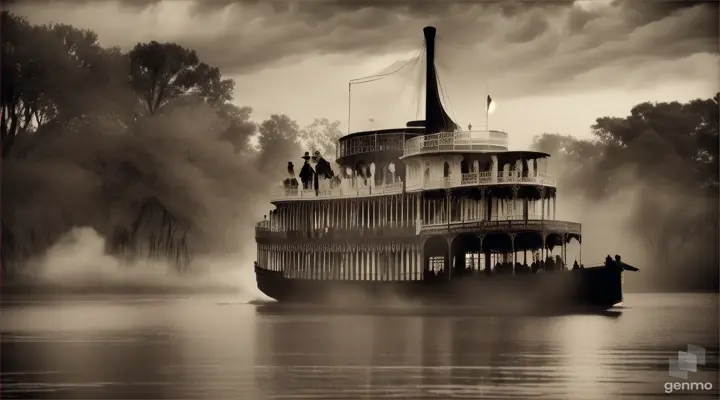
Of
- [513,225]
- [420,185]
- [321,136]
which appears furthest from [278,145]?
[513,225]

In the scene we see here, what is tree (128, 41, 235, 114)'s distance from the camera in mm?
37812

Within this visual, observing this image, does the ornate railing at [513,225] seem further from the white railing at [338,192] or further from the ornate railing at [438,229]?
the white railing at [338,192]

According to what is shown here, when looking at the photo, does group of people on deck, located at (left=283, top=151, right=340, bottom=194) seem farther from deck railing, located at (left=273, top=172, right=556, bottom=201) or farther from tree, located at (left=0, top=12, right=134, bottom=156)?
tree, located at (left=0, top=12, right=134, bottom=156)

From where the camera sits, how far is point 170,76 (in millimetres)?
39750

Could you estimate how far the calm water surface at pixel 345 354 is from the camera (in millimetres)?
17062

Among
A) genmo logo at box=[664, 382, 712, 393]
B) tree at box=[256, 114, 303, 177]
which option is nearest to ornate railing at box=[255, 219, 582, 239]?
tree at box=[256, 114, 303, 177]

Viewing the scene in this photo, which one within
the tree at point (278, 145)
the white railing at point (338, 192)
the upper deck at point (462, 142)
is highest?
the tree at point (278, 145)

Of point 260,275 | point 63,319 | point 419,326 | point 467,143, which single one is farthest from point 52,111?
point 419,326

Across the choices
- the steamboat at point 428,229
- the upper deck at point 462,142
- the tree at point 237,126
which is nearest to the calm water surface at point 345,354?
the steamboat at point 428,229

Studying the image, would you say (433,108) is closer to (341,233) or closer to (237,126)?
(341,233)

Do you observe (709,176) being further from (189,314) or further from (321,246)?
(189,314)

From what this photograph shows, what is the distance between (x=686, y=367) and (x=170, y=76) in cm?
2410

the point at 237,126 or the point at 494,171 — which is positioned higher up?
the point at 237,126

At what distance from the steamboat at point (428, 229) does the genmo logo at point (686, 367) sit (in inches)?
268
